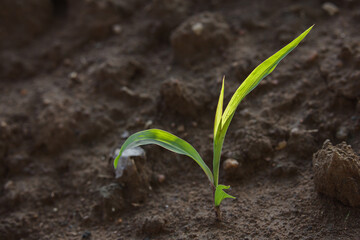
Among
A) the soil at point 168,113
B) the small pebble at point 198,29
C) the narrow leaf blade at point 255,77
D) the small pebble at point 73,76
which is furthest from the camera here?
the small pebble at point 73,76

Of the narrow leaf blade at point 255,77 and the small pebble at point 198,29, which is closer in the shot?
the narrow leaf blade at point 255,77

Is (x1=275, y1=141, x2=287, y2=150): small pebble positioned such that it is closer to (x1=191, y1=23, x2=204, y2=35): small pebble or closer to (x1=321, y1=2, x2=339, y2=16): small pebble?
(x1=191, y1=23, x2=204, y2=35): small pebble

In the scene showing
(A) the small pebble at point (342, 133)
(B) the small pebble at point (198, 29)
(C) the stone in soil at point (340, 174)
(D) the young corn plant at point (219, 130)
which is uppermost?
(B) the small pebble at point (198, 29)

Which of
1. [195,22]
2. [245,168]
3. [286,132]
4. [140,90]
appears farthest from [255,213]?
[195,22]

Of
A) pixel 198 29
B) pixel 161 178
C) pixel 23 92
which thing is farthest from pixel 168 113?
pixel 23 92

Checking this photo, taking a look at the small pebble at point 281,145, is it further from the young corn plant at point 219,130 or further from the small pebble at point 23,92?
the small pebble at point 23,92

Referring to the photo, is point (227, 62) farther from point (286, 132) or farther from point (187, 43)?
point (286, 132)

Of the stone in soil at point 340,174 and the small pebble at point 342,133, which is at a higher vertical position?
the small pebble at point 342,133

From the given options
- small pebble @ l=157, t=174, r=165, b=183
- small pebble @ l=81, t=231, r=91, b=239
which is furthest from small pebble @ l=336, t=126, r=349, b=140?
small pebble @ l=81, t=231, r=91, b=239

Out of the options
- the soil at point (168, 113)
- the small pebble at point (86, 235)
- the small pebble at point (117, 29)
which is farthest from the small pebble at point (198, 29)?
the small pebble at point (86, 235)
